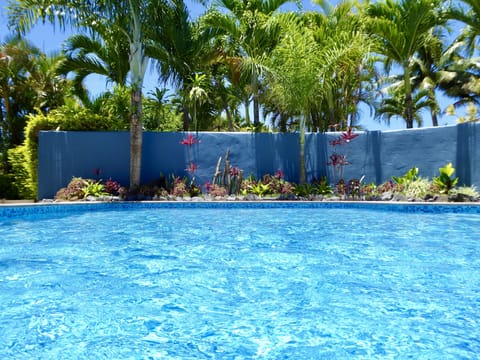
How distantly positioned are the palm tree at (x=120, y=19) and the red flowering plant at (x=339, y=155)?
5675 mm

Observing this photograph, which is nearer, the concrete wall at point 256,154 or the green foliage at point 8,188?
the concrete wall at point 256,154

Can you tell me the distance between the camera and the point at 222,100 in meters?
16.9

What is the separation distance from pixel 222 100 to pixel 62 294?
14.1 meters

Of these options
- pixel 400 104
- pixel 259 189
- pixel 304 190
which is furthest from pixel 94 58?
pixel 400 104

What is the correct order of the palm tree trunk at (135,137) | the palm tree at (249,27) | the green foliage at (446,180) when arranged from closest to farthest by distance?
the green foliage at (446,180)
the palm tree trunk at (135,137)
the palm tree at (249,27)

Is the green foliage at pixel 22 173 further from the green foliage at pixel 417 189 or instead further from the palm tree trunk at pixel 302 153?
the green foliage at pixel 417 189

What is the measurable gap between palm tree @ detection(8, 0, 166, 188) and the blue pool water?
196 inches

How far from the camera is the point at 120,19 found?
1077 cm

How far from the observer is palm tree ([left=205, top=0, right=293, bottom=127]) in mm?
13014

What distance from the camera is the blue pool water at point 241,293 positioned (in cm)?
258

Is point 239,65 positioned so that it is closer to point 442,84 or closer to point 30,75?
point 30,75

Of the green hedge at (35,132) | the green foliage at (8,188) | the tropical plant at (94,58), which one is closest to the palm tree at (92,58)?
the tropical plant at (94,58)

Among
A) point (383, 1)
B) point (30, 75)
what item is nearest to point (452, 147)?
point (383, 1)

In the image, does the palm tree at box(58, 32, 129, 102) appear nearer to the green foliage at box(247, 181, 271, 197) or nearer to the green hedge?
the green hedge
